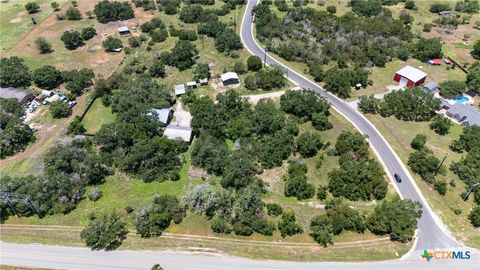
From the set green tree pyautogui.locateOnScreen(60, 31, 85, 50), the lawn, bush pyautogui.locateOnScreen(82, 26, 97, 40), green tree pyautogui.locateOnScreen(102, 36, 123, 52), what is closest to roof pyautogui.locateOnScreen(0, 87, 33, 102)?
green tree pyautogui.locateOnScreen(60, 31, 85, 50)

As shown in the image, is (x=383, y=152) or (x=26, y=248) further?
(x=383, y=152)

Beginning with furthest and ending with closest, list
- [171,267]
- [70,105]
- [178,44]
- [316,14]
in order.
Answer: [316,14]
[178,44]
[70,105]
[171,267]

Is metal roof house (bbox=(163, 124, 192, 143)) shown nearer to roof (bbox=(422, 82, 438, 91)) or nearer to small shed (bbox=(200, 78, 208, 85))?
small shed (bbox=(200, 78, 208, 85))

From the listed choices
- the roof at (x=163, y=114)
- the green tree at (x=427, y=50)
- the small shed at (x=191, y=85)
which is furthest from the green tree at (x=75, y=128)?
the green tree at (x=427, y=50)

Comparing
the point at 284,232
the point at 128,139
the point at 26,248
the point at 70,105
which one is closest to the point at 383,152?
the point at 284,232

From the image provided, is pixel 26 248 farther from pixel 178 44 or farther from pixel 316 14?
pixel 316 14

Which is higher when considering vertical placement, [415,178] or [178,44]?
[178,44]

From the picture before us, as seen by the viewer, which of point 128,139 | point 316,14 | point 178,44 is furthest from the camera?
point 316,14

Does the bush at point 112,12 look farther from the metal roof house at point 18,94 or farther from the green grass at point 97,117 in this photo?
the green grass at point 97,117
